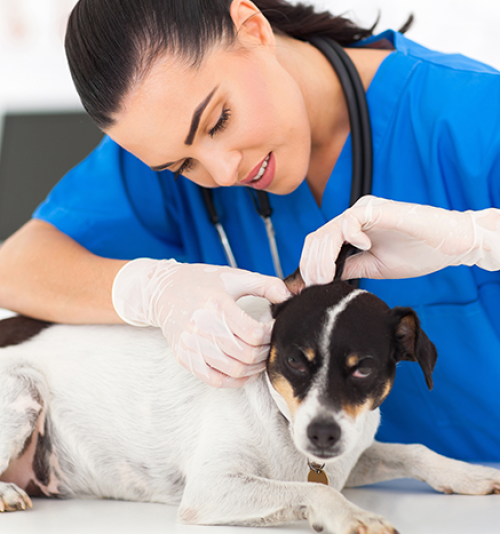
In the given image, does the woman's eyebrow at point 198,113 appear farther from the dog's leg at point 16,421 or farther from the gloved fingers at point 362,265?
the dog's leg at point 16,421

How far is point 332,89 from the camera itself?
4.87 feet

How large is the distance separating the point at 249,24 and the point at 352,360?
0.81 meters

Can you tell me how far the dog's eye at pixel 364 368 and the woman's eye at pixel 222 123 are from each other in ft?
1.90

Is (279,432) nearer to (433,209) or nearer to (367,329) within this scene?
(367,329)

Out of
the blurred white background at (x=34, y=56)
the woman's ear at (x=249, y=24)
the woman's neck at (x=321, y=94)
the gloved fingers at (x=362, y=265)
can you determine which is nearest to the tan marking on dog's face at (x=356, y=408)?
the gloved fingers at (x=362, y=265)

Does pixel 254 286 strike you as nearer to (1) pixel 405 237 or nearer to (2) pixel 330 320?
(2) pixel 330 320

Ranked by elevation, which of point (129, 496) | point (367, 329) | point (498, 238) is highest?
point (498, 238)

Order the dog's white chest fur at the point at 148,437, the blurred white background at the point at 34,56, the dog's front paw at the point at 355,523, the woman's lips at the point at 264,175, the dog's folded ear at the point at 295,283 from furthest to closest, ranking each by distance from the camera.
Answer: the blurred white background at the point at 34,56 → the woman's lips at the point at 264,175 → the dog's folded ear at the point at 295,283 → the dog's white chest fur at the point at 148,437 → the dog's front paw at the point at 355,523

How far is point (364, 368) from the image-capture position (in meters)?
0.96

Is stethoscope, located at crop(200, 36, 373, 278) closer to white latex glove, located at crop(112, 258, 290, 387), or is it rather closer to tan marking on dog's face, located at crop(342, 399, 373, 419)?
white latex glove, located at crop(112, 258, 290, 387)

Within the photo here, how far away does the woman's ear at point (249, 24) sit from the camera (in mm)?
1220

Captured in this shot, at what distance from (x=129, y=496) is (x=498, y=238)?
98cm

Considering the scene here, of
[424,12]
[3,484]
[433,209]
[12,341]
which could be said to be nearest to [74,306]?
[12,341]

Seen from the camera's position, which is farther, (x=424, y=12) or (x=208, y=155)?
(x=424, y=12)
